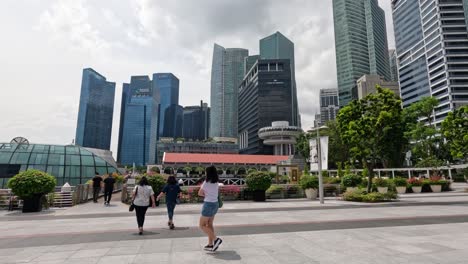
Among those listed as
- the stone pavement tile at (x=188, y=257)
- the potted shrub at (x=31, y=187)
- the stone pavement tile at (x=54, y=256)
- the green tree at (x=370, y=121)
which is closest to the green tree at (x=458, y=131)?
the green tree at (x=370, y=121)

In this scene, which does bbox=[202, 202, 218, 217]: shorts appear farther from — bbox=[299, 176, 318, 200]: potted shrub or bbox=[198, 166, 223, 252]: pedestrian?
bbox=[299, 176, 318, 200]: potted shrub

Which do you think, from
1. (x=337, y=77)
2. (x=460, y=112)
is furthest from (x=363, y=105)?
(x=337, y=77)

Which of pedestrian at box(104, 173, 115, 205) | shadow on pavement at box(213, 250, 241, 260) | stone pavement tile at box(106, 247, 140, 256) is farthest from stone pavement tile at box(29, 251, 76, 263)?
pedestrian at box(104, 173, 115, 205)

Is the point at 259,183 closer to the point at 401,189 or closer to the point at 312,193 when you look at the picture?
the point at 312,193

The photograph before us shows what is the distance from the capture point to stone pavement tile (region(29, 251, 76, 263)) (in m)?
4.71

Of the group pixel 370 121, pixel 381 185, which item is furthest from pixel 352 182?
pixel 370 121

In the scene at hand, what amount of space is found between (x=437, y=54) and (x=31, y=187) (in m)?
132

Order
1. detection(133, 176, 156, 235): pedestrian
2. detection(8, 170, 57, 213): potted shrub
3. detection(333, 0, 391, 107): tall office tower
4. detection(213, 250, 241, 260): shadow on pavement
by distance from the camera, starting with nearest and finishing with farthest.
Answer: detection(213, 250, 241, 260): shadow on pavement
detection(133, 176, 156, 235): pedestrian
detection(8, 170, 57, 213): potted shrub
detection(333, 0, 391, 107): tall office tower

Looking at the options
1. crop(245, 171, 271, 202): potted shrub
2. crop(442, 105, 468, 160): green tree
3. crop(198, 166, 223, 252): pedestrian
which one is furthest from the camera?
crop(442, 105, 468, 160): green tree

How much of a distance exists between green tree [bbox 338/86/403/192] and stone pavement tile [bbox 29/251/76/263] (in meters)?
17.9

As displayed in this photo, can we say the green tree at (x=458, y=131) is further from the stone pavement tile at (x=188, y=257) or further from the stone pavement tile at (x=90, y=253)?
the stone pavement tile at (x=90, y=253)

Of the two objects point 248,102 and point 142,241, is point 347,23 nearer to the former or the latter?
point 248,102

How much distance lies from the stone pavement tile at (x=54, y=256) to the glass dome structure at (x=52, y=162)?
79.4ft

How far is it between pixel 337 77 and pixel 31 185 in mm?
183267
